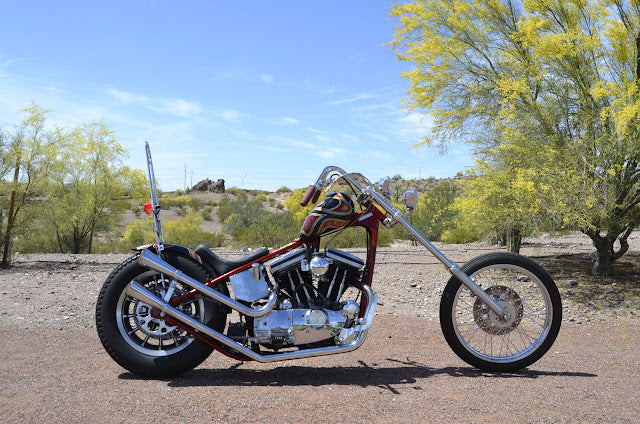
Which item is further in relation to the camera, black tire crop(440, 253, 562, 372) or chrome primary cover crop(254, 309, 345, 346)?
black tire crop(440, 253, 562, 372)

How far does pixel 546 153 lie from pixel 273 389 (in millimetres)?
7563

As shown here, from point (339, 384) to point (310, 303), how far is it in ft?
2.05

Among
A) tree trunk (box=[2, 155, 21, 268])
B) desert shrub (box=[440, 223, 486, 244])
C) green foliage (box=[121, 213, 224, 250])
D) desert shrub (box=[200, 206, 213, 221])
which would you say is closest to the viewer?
tree trunk (box=[2, 155, 21, 268])

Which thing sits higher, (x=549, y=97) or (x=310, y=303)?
(x=549, y=97)

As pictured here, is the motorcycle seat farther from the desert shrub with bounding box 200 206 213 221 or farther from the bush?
the desert shrub with bounding box 200 206 213 221

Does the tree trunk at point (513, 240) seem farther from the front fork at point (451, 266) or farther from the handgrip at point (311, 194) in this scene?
the handgrip at point (311, 194)

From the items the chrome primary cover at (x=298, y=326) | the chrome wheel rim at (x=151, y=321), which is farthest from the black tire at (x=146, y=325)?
the chrome primary cover at (x=298, y=326)

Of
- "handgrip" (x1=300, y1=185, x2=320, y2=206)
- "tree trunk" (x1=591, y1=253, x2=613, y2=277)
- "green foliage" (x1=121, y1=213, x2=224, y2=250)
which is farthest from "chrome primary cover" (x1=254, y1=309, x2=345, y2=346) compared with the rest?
"green foliage" (x1=121, y1=213, x2=224, y2=250)

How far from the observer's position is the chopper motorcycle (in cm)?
375

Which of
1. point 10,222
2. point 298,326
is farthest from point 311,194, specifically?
point 10,222

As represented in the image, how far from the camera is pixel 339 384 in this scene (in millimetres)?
3697

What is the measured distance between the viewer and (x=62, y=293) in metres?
8.37

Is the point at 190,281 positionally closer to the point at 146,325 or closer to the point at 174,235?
the point at 146,325

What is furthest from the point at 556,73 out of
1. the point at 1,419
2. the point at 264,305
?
the point at 1,419
